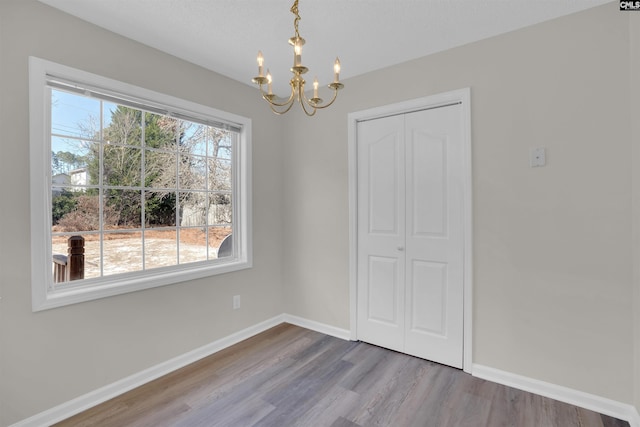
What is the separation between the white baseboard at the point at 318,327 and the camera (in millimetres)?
2986

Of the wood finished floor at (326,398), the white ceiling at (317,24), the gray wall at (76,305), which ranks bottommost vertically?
the wood finished floor at (326,398)

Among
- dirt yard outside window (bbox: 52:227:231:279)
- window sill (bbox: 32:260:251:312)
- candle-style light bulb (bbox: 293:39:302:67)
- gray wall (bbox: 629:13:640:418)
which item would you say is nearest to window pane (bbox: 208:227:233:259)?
dirt yard outside window (bbox: 52:227:231:279)

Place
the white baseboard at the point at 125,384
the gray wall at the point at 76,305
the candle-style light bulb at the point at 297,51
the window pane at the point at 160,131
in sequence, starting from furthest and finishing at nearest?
1. the window pane at the point at 160,131
2. the white baseboard at the point at 125,384
3. the gray wall at the point at 76,305
4. the candle-style light bulb at the point at 297,51

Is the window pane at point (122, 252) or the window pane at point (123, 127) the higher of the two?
the window pane at point (123, 127)

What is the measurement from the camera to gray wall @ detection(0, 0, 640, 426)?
5.71 feet

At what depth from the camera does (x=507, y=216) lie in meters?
2.18

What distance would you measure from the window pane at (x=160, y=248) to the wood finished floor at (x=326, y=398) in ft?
2.86

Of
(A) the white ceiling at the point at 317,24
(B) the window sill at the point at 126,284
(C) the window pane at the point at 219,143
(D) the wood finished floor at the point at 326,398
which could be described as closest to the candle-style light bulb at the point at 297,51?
(A) the white ceiling at the point at 317,24

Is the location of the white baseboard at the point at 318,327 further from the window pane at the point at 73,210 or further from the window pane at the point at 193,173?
the window pane at the point at 73,210

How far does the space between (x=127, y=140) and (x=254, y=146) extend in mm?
1141

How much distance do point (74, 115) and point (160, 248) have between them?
3.59ft

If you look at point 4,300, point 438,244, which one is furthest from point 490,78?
point 4,300

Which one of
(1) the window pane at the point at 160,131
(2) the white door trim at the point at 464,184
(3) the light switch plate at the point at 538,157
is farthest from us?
(1) the window pane at the point at 160,131

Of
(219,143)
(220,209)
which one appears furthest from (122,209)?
(219,143)
